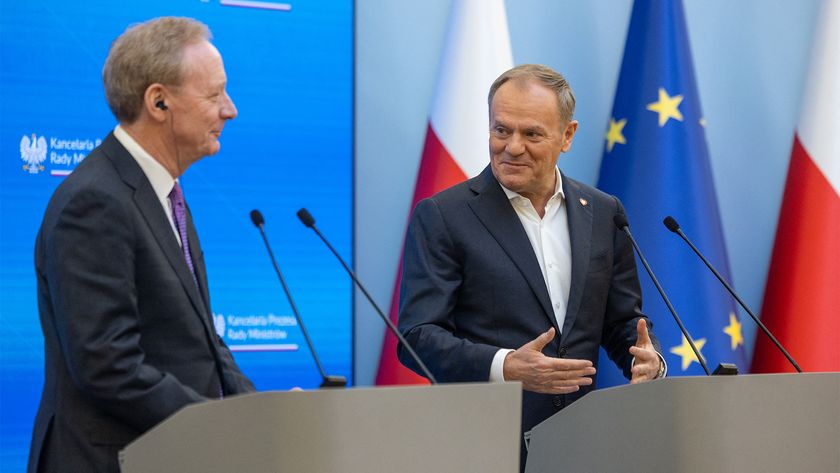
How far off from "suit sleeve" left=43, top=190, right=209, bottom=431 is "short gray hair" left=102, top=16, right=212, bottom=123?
0.93 ft

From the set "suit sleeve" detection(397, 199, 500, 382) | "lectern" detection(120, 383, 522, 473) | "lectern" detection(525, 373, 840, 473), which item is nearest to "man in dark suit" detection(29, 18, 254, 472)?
"lectern" detection(120, 383, 522, 473)

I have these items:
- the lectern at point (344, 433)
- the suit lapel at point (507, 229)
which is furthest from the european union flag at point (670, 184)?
the lectern at point (344, 433)

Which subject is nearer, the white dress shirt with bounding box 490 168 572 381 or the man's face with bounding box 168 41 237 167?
the man's face with bounding box 168 41 237 167

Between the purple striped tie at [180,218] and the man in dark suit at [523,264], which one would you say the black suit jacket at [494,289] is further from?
the purple striped tie at [180,218]

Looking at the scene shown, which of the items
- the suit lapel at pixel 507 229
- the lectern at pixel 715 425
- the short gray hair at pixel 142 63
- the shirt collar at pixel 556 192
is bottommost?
the lectern at pixel 715 425

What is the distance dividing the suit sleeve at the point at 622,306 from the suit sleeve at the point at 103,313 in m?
1.51

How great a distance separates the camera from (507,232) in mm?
3236

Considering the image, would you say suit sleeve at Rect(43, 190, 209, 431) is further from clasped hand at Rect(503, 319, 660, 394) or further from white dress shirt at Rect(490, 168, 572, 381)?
white dress shirt at Rect(490, 168, 572, 381)

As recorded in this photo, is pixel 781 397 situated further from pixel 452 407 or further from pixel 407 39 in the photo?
pixel 407 39

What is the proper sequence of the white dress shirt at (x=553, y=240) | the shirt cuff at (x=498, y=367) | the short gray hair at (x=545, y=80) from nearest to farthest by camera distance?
the shirt cuff at (x=498, y=367) → the white dress shirt at (x=553, y=240) → the short gray hair at (x=545, y=80)

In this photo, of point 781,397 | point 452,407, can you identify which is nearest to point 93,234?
point 452,407

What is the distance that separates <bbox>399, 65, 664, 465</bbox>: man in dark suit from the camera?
10.2 ft

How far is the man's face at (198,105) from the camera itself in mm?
2430

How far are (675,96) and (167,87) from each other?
282cm
